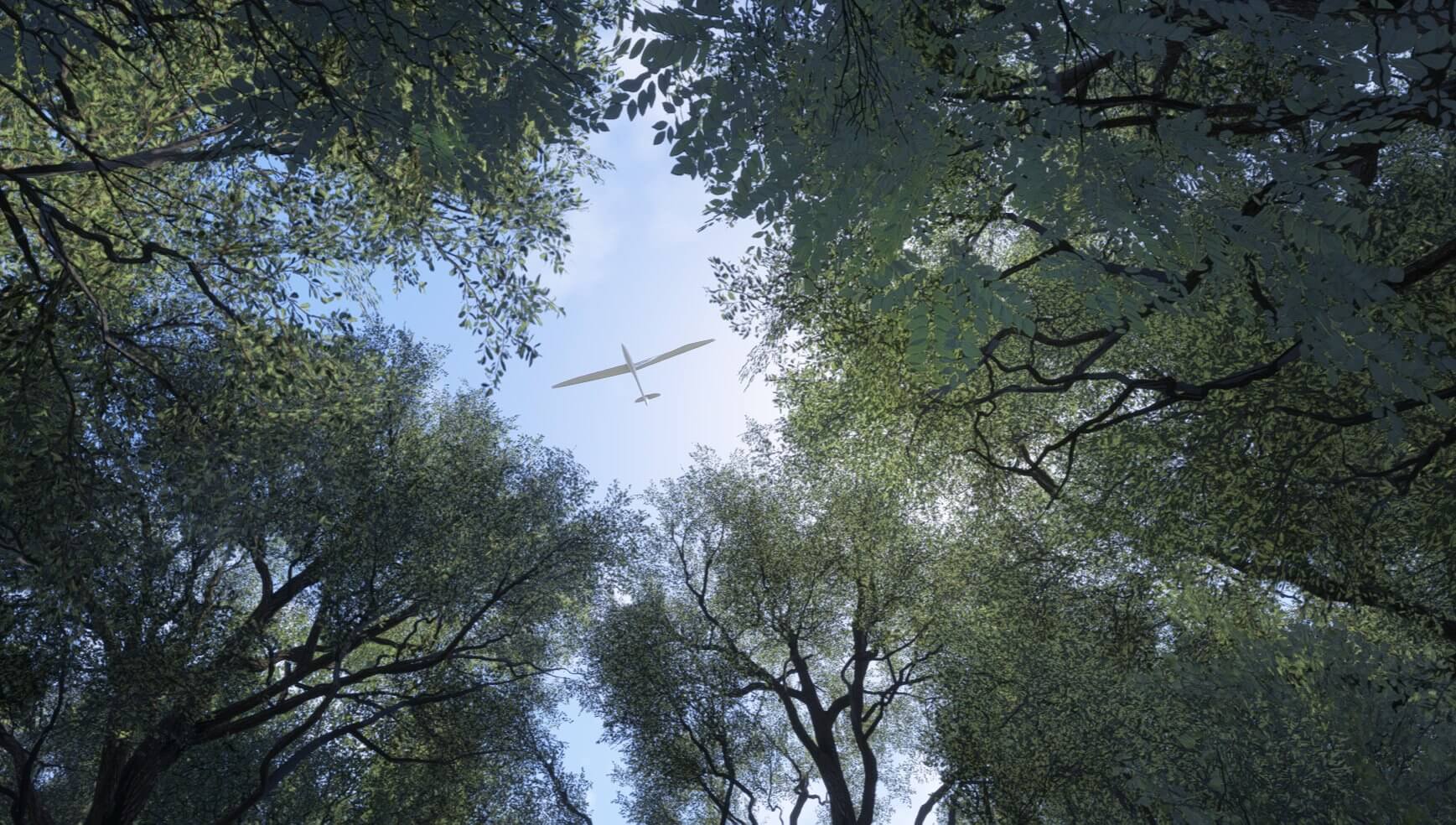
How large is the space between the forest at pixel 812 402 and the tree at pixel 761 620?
0.62 feet

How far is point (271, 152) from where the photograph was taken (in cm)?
1141

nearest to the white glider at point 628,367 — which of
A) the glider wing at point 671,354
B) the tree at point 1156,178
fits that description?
the glider wing at point 671,354

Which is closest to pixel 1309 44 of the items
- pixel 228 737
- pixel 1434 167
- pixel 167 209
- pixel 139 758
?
pixel 1434 167

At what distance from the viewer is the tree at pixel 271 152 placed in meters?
9.76

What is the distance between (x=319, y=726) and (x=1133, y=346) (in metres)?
25.8

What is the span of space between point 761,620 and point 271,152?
22070mm

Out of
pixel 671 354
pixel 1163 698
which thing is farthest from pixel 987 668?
pixel 671 354

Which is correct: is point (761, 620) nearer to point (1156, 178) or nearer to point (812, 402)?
point (812, 402)

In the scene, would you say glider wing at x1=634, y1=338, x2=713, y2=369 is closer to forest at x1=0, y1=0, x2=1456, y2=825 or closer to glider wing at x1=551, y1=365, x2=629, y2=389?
glider wing at x1=551, y1=365, x2=629, y2=389

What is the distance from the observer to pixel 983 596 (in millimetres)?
25922

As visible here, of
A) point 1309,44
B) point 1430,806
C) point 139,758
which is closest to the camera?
point 1309,44

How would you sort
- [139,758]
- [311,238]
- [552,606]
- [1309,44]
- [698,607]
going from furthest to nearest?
[698,607] < [552,606] < [139,758] < [311,238] < [1309,44]

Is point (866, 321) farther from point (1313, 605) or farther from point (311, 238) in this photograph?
point (1313, 605)

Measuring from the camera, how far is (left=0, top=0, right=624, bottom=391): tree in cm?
976
